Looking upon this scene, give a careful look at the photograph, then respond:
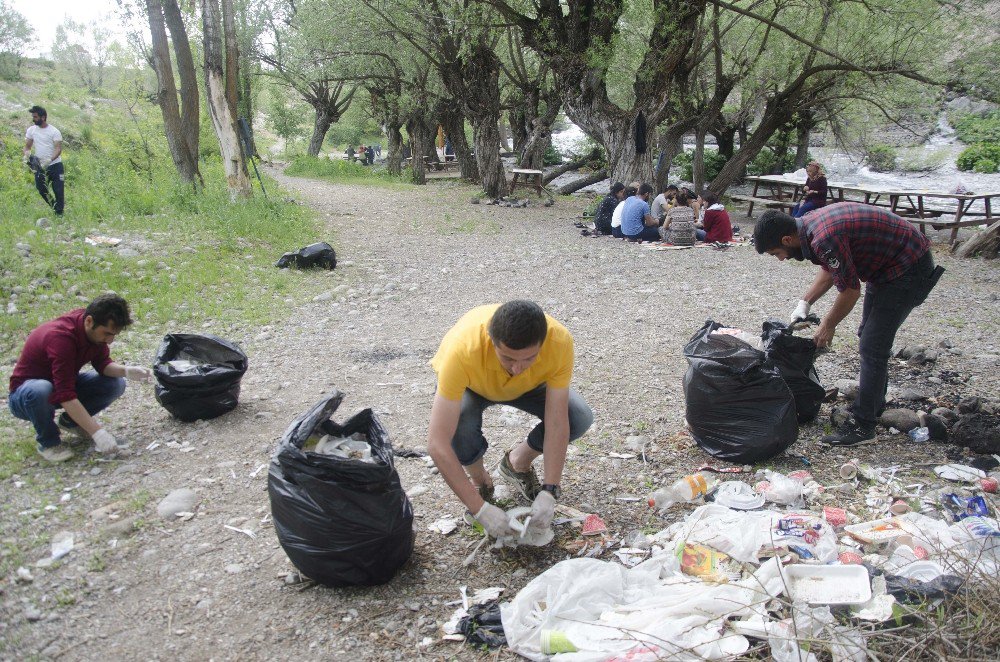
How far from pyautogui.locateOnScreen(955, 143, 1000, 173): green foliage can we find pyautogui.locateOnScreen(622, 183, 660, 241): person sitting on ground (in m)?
11.2

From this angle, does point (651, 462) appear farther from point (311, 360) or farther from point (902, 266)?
point (311, 360)

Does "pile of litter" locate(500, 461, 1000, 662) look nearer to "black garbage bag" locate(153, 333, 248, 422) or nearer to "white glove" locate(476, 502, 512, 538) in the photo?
"white glove" locate(476, 502, 512, 538)

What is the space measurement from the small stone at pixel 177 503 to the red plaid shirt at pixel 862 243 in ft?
10.5

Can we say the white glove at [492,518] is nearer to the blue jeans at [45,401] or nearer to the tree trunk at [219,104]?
the blue jeans at [45,401]

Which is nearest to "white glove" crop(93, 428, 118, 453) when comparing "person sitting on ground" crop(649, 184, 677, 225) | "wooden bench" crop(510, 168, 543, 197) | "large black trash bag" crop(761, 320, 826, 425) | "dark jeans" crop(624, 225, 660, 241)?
"large black trash bag" crop(761, 320, 826, 425)

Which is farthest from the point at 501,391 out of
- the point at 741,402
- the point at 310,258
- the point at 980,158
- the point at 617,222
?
the point at 980,158

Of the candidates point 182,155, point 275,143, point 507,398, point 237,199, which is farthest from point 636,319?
point 275,143

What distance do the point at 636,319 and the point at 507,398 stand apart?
10.8 feet

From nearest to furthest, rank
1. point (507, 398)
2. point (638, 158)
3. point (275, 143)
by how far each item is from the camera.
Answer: point (507, 398) → point (638, 158) → point (275, 143)

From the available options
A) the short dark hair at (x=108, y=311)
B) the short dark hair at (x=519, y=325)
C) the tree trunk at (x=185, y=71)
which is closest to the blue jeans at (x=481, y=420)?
the short dark hair at (x=519, y=325)

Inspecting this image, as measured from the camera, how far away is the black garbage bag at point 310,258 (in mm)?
7531

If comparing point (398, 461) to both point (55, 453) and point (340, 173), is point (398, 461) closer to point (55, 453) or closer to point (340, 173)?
point (55, 453)

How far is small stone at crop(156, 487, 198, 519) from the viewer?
3031mm

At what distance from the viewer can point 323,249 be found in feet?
24.9
